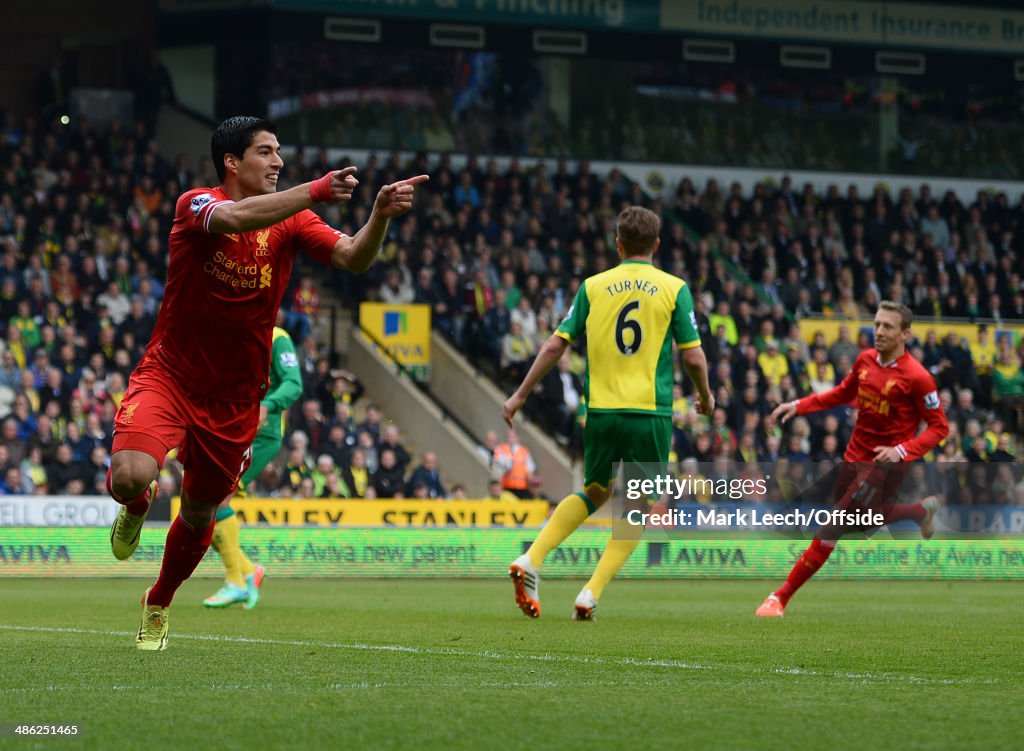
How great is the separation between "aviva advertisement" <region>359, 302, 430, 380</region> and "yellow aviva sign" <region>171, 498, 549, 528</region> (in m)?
5.82

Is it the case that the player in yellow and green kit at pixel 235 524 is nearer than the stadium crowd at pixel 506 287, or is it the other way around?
the player in yellow and green kit at pixel 235 524

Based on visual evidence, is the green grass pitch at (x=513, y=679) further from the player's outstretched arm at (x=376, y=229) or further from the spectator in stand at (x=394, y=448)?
the spectator in stand at (x=394, y=448)

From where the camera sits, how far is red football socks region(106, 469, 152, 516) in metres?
7.32

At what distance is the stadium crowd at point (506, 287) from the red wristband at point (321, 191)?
1371cm

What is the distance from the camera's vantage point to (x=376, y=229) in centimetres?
708

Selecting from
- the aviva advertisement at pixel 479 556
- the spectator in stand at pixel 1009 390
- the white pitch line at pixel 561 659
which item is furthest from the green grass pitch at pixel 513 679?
the spectator in stand at pixel 1009 390

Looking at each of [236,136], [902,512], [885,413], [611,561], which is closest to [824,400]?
[885,413]

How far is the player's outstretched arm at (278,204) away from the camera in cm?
668

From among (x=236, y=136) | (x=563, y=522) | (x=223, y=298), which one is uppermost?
(x=236, y=136)

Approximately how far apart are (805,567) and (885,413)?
1.27 meters

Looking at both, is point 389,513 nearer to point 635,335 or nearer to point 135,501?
point 635,335

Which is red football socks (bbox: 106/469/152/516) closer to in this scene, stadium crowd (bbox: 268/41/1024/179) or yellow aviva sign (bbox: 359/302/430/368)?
yellow aviva sign (bbox: 359/302/430/368)

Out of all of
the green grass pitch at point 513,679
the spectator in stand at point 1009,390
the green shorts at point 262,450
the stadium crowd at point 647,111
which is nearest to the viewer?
the green grass pitch at point 513,679

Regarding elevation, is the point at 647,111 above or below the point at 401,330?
above
